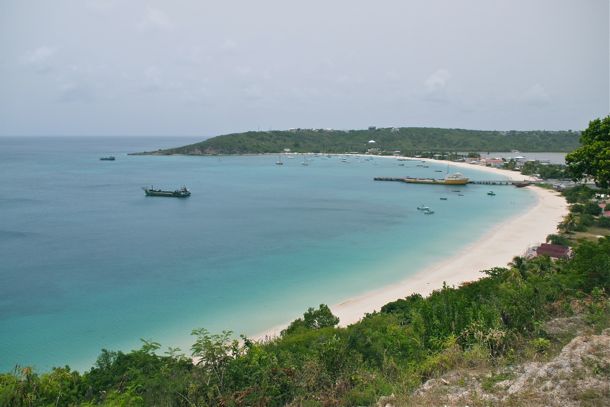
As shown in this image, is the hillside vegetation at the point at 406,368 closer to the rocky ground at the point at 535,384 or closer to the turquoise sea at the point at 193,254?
the rocky ground at the point at 535,384

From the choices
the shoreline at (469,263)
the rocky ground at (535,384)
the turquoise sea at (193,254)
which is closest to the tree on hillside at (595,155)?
the shoreline at (469,263)

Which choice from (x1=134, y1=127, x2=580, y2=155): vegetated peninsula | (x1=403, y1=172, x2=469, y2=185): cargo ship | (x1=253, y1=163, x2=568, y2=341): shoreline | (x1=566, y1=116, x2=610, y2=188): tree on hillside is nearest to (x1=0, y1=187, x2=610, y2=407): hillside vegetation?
(x1=253, y1=163, x2=568, y2=341): shoreline

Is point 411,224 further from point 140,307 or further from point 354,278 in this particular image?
point 140,307

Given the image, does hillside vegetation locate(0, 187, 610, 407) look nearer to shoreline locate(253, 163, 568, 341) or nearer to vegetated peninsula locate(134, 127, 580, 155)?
shoreline locate(253, 163, 568, 341)

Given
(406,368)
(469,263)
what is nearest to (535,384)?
(406,368)

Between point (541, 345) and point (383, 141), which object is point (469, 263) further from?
point (383, 141)

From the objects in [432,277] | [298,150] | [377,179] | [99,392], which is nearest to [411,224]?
[432,277]

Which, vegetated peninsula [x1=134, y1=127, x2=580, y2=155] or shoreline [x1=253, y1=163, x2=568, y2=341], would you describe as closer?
shoreline [x1=253, y1=163, x2=568, y2=341]
